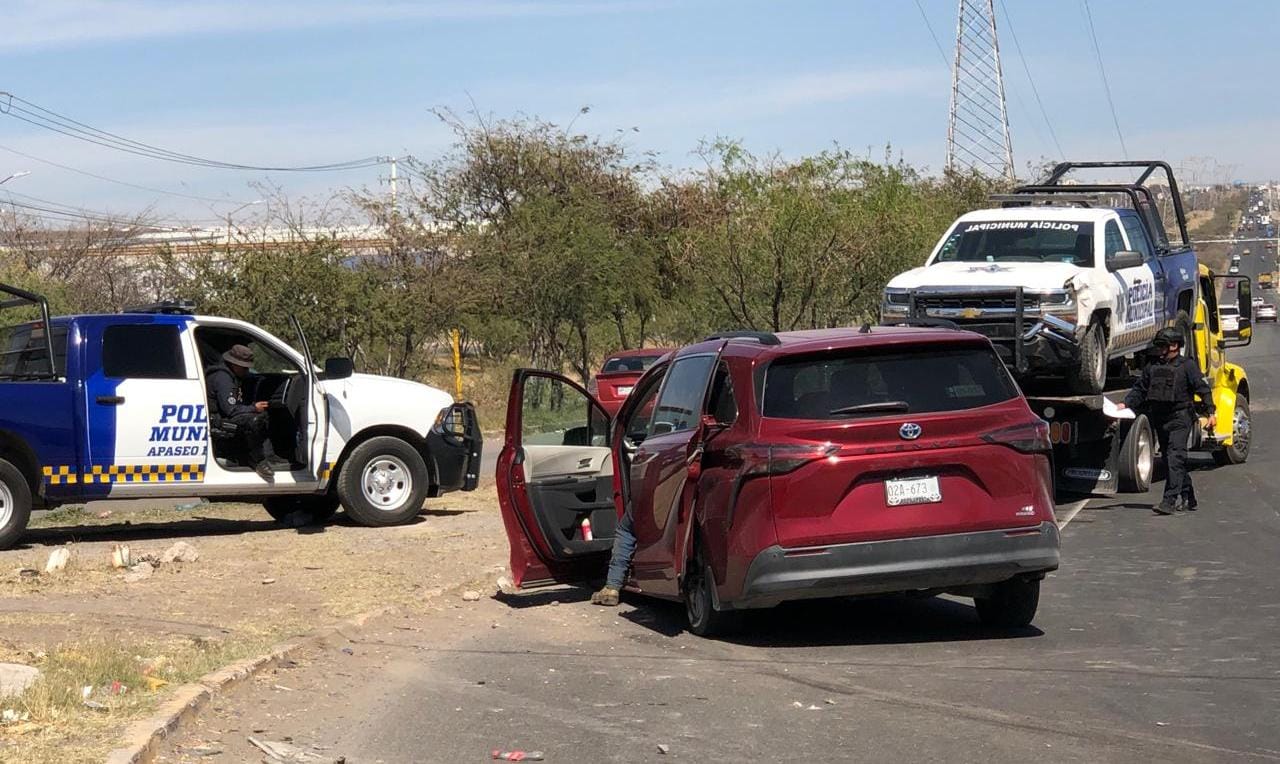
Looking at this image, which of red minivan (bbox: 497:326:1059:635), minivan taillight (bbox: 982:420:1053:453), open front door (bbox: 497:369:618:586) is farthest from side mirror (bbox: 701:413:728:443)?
open front door (bbox: 497:369:618:586)

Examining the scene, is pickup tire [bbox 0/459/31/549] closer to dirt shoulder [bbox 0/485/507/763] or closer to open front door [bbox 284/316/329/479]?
dirt shoulder [bbox 0/485/507/763]

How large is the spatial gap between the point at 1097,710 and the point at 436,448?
964cm

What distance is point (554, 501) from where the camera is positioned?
36.9 feet

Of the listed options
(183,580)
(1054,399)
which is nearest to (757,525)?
(183,580)

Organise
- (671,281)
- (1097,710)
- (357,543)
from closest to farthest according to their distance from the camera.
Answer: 1. (1097,710)
2. (357,543)
3. (671,281)

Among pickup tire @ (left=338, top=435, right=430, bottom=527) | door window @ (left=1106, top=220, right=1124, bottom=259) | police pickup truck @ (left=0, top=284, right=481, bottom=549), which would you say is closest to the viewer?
police pickup truck @ (left=0, top=284, right=481, bottom=549)

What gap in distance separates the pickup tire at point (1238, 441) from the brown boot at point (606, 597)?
13.1m

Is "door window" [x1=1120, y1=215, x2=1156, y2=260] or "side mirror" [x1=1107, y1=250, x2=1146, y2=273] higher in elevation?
"door window" [x1=1120, y1=215, x2=1156, y2=260]

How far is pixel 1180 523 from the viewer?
51.0ft

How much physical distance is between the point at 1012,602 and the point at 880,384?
1.66m

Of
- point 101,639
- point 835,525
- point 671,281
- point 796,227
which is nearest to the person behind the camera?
point 835,525

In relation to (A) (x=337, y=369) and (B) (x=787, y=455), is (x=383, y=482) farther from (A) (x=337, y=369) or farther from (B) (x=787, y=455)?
(B) (x=787, y=455)

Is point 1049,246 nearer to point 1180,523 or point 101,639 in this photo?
point 1180,523

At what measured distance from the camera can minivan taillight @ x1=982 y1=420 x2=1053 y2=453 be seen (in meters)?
8.97
